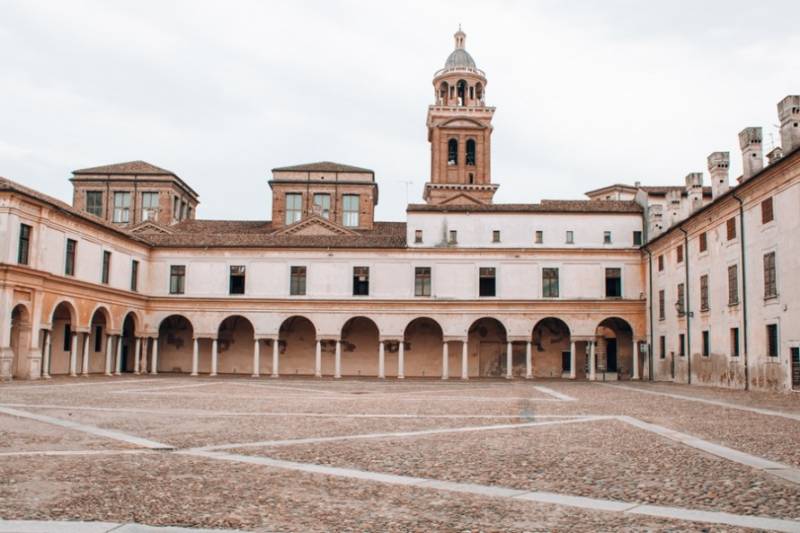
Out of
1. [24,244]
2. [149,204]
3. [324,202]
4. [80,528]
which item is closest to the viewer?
[80,528]

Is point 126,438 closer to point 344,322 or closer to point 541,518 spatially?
point 541,518

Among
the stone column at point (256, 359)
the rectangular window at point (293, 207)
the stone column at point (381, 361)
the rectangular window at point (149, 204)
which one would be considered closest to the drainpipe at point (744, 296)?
the stone column at point (381, 361)

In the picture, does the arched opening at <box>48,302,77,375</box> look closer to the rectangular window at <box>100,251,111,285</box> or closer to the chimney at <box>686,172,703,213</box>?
the rectangular window at <box>100,251,111,285</box>

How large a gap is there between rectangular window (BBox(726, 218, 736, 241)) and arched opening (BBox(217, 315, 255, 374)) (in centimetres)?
2666

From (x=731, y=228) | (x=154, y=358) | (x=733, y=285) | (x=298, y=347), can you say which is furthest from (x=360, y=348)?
(x=731, y=228)

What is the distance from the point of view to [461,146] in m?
67.2

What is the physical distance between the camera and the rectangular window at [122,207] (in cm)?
5531

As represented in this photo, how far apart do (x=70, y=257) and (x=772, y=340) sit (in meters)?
28.3

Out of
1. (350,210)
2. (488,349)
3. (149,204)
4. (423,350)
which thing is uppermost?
(149,204)

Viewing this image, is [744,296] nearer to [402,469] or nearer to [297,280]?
[402,469]

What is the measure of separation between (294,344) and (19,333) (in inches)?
658

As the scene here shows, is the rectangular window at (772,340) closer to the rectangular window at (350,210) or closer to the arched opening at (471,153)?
the rectangular window at (350,210)

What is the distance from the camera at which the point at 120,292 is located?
37.6 m

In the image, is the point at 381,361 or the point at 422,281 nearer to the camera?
the point at 381,361
